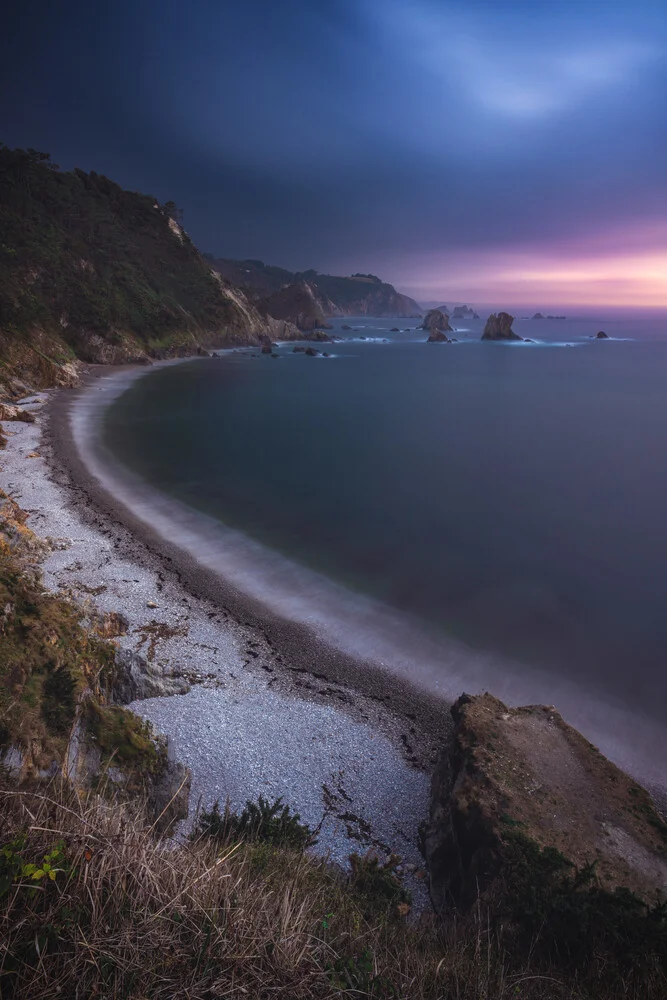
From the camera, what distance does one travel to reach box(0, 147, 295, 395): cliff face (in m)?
47.1

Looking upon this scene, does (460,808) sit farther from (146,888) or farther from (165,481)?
(165,481)

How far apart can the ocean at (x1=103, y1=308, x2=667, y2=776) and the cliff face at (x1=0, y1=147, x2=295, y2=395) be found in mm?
9009

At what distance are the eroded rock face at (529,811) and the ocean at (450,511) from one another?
3.98 meters

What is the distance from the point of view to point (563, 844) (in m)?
7.04

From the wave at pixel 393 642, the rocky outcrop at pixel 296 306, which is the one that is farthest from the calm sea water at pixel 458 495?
the rocky outcrop at pixel 296 306

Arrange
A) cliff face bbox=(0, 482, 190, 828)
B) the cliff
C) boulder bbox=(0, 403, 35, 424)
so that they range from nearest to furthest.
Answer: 1. the cliff
2. cliff face bbox=(0, 482, 190, 828)
3. boulder bbox=(0, 403, 35, 424)

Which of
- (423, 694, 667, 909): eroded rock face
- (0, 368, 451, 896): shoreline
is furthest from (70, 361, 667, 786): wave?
(423, 694, 667, 909): eroded rock face

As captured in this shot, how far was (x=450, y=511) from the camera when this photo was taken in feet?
88.8

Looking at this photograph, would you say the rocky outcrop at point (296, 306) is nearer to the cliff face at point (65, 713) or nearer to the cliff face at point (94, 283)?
the cliff face at point (94, 283)

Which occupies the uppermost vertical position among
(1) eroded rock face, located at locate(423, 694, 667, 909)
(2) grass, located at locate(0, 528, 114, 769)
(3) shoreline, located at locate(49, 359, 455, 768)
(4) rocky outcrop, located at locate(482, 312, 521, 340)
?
(4) rocky outcrop, located at locate(482, 312, 521, 340)

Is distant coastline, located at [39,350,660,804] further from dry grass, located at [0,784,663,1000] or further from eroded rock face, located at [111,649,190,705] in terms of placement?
dry grass, located at [0,784,663,1000]

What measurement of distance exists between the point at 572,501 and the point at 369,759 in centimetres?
2489

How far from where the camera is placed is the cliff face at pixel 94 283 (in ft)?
154

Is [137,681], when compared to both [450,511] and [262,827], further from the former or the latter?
[450,511]
